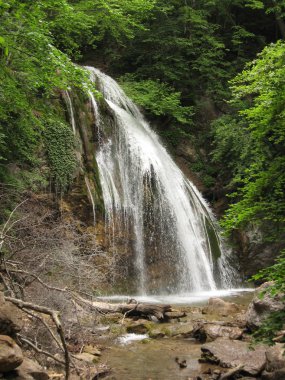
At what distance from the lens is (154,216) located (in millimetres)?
14648

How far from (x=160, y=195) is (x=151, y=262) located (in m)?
2.50

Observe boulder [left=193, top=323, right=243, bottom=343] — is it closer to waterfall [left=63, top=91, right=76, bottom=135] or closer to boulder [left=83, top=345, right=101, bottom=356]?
boulder [left=83, top=345, right=101, bottom=356]

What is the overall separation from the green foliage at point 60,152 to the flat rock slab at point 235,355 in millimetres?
6956

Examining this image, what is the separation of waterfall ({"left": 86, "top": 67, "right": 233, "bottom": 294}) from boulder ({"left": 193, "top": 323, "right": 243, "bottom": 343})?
513 centimetres

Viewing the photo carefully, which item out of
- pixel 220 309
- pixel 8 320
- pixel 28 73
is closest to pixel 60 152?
pixel 28 73

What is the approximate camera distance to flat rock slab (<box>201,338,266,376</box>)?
6055mm

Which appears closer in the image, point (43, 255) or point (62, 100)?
point (43, 255)

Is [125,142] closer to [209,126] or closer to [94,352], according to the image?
[209,126]

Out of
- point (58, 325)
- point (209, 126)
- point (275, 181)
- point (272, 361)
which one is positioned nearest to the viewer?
point (58, 325)

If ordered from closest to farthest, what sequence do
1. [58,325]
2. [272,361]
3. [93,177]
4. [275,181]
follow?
[58,325] < [272,361] < [275,181] < [93,177]

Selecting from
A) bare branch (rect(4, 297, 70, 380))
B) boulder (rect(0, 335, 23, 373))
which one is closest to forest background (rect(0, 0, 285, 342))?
bare branch (rect(4, 297, 70, 380))

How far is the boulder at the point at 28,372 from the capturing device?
14.0 feet

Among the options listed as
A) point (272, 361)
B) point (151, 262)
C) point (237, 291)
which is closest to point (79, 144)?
point (151, 262)

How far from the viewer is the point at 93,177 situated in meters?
13.7
